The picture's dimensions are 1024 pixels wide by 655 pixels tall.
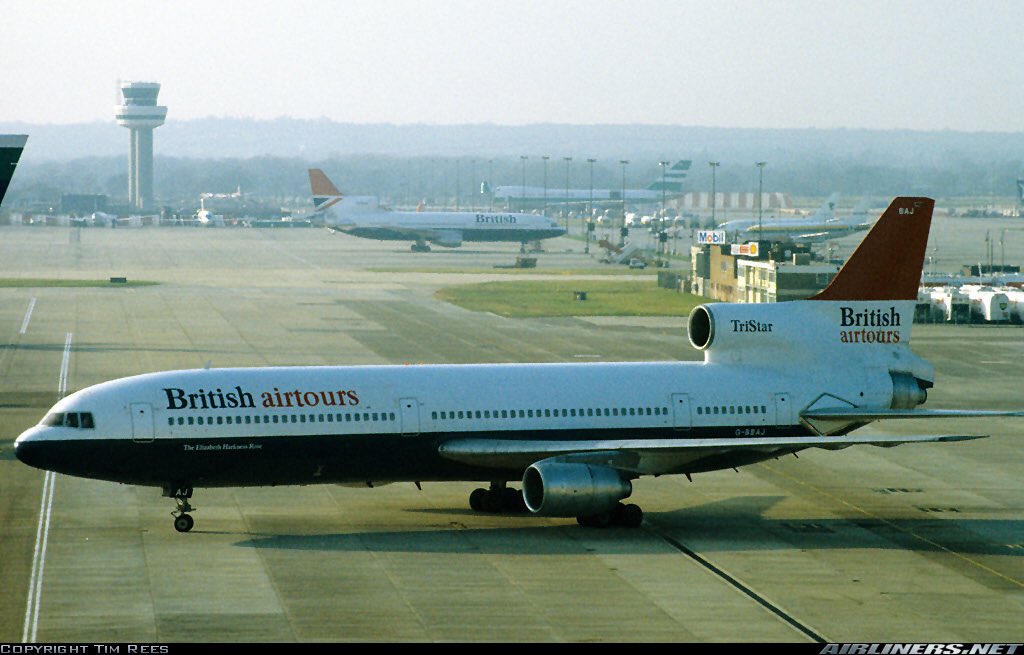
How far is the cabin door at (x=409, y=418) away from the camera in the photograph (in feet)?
136

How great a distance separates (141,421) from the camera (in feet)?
129

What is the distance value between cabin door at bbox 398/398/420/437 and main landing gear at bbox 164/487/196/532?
19.7ft

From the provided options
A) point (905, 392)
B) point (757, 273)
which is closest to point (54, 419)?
point (905, 392)

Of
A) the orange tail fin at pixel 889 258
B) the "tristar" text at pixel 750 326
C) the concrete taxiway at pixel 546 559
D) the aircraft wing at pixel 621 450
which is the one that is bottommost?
the concrete taxiway at pixel 546 559

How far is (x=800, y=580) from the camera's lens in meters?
36.1

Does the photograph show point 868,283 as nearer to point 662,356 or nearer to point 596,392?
point 596,392

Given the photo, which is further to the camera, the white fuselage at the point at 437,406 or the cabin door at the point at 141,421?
the white fuselage at the point at 437,406

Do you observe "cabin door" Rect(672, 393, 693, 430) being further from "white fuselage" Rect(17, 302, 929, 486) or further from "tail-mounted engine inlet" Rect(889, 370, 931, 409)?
"tail-mounted engine inlet" Rect(889, 370, 931, 409)

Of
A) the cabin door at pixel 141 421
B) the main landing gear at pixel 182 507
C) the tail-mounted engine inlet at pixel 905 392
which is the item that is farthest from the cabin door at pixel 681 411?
the cabin door at pixel 141 421

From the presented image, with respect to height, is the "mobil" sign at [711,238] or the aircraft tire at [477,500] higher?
the "mobil" sign at [711,238]

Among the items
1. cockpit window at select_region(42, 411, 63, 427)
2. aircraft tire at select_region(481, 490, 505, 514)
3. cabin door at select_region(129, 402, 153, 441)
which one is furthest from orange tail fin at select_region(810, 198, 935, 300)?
cockpit window at select_region(42, 411, 63, 427)

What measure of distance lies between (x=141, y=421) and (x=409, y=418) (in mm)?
7184

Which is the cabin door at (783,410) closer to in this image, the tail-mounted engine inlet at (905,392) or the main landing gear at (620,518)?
the tail-mounted engine inlet at (905,392)

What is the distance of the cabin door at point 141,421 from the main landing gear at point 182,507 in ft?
6.33
